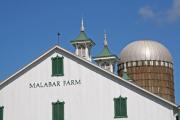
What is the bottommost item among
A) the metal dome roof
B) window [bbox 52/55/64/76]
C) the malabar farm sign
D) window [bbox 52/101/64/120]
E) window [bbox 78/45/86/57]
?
window [bbox 52/101/64/120]

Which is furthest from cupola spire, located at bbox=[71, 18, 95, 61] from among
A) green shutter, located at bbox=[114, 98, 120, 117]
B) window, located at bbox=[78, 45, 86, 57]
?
green shutter, located at bbox=[114, 98, 120, 117]

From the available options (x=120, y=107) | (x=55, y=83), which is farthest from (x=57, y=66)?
(x=120, y=107)

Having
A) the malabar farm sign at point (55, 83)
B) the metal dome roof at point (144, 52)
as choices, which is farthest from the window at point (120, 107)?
the metal dome roof at point (144, 52)

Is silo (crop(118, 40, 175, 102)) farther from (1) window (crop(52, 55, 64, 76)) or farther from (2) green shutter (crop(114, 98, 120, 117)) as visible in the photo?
(2) green shutter (crop(114, 98, 120, 117))

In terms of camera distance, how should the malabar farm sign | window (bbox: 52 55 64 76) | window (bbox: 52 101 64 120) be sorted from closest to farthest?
window (bbox: 52 101 64 120), the malabar farm sign, window (bbox: 52 55 64 76)

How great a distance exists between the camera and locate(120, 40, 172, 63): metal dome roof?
10350cm

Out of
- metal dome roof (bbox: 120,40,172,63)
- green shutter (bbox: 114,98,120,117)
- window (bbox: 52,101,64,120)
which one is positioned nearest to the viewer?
green shutter (bbox: 114,98,120,117)

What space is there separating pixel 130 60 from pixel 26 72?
54509mm

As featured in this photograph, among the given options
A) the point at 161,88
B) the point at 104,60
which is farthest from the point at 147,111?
the point at 161,88

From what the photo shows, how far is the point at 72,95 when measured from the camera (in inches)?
1943

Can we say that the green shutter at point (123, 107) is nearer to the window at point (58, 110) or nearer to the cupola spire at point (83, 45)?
the window at point (58, 110)

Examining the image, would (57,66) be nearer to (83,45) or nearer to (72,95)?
(72,95)

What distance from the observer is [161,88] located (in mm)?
101312

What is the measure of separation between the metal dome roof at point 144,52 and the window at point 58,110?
182 ft
